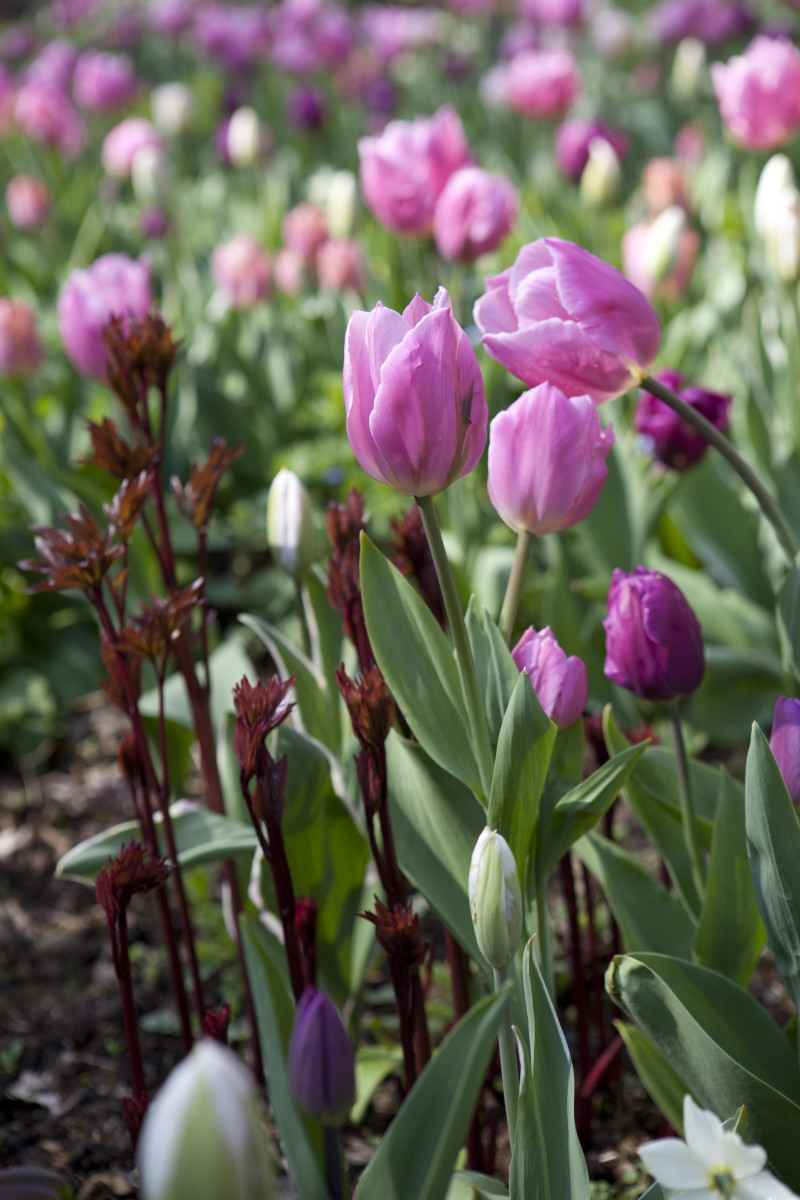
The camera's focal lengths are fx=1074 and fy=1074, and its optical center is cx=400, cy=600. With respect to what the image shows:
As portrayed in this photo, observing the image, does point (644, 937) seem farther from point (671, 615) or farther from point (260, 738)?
point (260, 738)

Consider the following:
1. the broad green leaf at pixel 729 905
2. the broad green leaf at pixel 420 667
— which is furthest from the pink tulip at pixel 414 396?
the broad green leaf at pixel 729 905

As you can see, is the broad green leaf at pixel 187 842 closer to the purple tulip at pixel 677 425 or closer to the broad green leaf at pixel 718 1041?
the broad green leaf at pixel 718 1041

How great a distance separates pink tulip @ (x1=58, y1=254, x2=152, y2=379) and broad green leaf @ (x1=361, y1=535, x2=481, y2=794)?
123 centimetres

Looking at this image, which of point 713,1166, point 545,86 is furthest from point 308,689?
point 545,86

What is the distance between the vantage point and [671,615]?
99 cm

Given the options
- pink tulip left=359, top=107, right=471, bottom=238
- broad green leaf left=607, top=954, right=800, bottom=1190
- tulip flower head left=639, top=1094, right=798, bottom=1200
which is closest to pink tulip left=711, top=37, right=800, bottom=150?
pink tulip left=359, top=107, right=471, bottom=238

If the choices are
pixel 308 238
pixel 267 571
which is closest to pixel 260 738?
pixel 267 571

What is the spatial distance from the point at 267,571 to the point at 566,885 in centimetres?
156

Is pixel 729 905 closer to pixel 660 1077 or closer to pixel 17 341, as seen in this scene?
pixel 660 1077

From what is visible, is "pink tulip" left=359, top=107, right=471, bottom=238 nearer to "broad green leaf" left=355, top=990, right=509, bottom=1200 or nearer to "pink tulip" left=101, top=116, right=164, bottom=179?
"broad green leaf" left=355, top=990, right=509, bottom=1200

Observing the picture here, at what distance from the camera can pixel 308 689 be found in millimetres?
1263

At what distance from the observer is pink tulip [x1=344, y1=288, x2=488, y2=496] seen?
786 millimetres

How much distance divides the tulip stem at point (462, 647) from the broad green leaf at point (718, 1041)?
200 millimetres

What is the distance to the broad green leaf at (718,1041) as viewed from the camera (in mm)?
900
